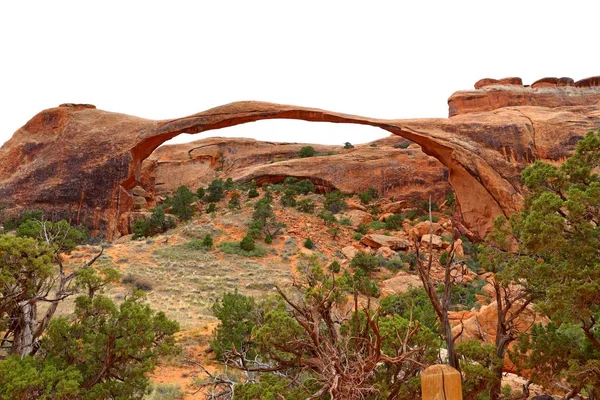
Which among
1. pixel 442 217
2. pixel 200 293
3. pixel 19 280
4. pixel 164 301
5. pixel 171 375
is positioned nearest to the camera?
pixel 19 280

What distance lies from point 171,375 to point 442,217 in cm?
1891

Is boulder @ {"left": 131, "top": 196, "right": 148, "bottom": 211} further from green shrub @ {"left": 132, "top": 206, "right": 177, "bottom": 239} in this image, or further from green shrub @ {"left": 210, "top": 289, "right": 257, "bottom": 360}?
green shrub @ {"left": 210, "top": 289, "right": 257, "bottom": 360}

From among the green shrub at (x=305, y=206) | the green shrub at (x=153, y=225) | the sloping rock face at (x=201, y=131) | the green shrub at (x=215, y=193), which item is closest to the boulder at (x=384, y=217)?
the green shrub at (x=305, y=206)

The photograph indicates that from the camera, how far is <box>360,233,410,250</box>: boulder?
19203 millimetres

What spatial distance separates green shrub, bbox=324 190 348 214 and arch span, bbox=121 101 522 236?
744 centimetres

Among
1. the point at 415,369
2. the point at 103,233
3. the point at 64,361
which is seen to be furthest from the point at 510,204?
the point at 103,233

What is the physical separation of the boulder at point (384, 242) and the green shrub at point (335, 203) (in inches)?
191

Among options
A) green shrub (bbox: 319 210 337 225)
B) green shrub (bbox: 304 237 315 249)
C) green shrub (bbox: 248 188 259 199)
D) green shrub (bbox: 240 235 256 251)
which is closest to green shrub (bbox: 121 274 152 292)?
green shrub (bbox: 240 235 256 251)

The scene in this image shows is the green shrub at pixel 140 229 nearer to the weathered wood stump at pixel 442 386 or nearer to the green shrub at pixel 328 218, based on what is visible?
the green shrub at pixel 328 218

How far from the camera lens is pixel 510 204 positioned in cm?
1480

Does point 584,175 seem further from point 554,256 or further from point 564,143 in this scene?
point 564,143

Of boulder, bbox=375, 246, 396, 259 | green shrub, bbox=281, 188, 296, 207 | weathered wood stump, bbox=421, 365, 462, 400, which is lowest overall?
boulder, bbox=375, 246, 396, 259

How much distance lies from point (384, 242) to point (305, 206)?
5464 mm

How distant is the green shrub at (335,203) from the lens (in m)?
24.5
